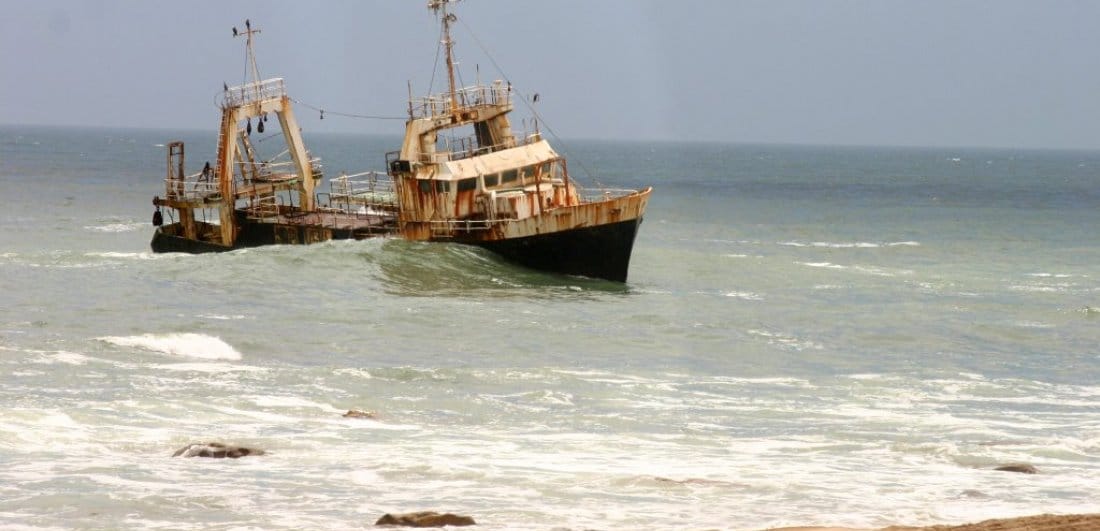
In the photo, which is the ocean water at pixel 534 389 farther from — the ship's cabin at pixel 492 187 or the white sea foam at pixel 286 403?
the ship's cabin at pixel 492 187

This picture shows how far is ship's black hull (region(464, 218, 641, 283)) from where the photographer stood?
41.1 metres

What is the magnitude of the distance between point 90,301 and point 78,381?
38.7ft

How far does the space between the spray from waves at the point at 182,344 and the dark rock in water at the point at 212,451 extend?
9195mm

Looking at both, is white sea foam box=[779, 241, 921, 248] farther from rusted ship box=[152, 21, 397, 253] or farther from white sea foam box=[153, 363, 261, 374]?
white sea foam box=[153, 363, 261, 374]

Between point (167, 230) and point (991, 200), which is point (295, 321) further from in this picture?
point (991, 200)

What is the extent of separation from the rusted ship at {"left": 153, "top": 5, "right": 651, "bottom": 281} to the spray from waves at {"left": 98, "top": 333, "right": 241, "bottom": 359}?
45.0 feet

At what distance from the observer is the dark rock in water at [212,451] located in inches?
705

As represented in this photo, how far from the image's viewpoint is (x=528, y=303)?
121 ft

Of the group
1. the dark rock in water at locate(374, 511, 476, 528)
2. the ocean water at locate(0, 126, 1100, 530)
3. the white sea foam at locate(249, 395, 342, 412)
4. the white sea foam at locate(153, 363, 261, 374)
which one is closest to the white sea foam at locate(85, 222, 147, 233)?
the ocean water at locate(0, 126, 1100, 530)

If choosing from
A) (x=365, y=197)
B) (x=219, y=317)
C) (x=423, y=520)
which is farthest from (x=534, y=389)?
(x=365, y=197)

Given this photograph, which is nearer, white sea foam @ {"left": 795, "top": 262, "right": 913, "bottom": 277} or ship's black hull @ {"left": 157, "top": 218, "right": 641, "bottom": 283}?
ship's black hull @ {"left": 157, "top": 218, "right": 641, "bottom": 283}

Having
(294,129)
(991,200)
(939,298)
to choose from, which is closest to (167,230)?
(294,129)

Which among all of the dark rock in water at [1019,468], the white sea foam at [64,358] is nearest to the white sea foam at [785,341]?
the dark rock in water at [1019,468]

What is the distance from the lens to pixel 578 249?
41.3 meters
